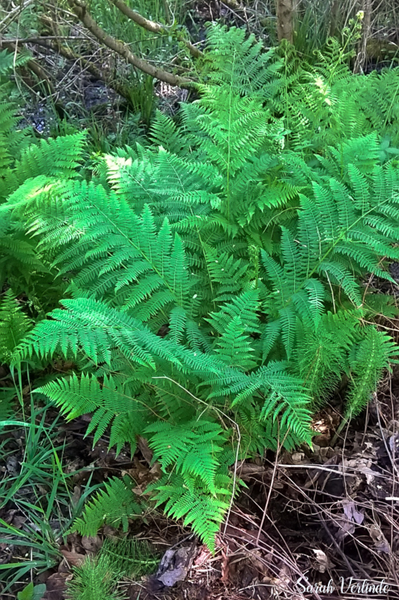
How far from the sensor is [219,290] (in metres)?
1.94

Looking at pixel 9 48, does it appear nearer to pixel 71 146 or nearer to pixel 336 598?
pixel 71 146

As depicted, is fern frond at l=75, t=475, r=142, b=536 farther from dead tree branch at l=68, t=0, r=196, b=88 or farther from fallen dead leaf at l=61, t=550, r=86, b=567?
dead tree branch at l=68, t=0, r=196, b=88

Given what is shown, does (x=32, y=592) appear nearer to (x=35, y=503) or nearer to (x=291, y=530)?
(x=35, y=503)

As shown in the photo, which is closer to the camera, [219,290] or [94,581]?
[94,581]

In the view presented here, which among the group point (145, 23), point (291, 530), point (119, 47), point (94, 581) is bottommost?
point (291, 530)

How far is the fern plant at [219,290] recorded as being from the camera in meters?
1.54

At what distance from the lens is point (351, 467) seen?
5.58 feet

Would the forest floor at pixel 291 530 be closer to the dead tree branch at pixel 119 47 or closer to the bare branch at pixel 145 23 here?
the dead tree branch at pixel 119 47

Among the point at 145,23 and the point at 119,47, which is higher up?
the point at 145,23

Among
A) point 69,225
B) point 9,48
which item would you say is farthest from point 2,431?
point 9,48

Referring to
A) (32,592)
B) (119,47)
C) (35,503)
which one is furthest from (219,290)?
(119,47)

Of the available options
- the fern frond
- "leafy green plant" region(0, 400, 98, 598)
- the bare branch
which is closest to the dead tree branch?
the bare branch

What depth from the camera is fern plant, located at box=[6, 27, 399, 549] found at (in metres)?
1.54

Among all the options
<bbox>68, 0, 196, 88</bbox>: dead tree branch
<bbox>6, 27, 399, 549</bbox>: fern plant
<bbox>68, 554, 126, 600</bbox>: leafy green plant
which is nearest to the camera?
<bbox>68, 554, 126, 600</bbox>: leafy green plant
